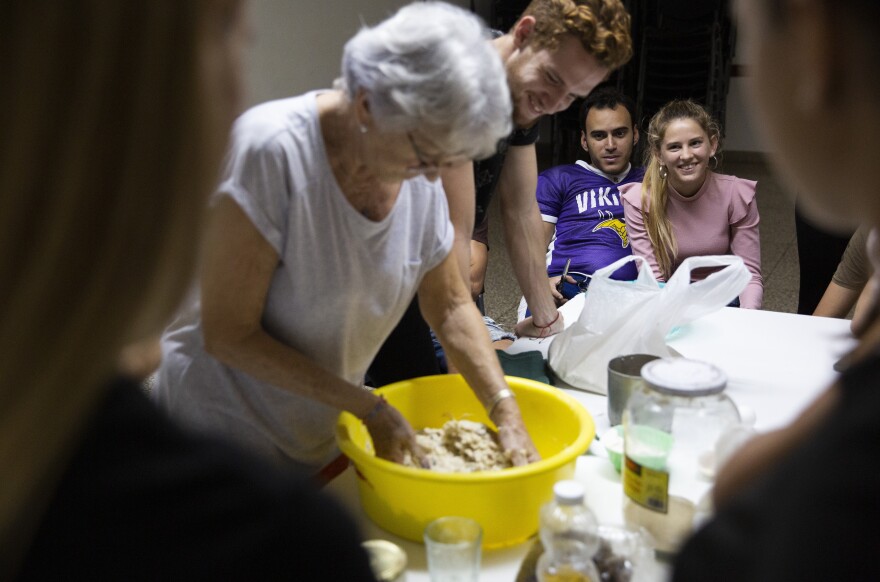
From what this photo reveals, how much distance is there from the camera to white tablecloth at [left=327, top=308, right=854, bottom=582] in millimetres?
1329

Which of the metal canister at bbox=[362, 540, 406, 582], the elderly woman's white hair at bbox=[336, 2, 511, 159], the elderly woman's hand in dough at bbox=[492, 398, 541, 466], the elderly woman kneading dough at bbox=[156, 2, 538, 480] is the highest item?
the elderly woman's white hair at bbox=[336, 2, 511, 159]

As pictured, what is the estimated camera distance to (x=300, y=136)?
4.72 feet

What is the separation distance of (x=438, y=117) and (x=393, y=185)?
25cm

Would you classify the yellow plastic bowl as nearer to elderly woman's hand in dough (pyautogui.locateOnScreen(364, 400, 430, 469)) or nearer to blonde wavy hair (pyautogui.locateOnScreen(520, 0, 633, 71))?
elderly woman's hand in dough (pyautogui.locateOnScreen(364, 400, 430, 469))

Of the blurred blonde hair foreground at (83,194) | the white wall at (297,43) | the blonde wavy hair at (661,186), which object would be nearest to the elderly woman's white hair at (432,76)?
the blurred blonde hair foreground at (83,194)

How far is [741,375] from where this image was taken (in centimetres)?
199

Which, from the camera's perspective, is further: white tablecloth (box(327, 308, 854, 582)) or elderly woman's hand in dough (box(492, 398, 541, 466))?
elderly woman's hand in dough (box(492, 398, 541, 466))

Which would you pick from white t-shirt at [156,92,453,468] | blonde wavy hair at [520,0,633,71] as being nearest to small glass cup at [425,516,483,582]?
white t-shirt at [156,92,453,468]

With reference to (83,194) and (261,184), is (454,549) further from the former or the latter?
(83,194)

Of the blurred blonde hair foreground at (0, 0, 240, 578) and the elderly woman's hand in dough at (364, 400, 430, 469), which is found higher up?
the blurred blonde hair foreground at (0, 0, 240, 578)

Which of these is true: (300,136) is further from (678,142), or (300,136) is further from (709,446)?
(678,142)

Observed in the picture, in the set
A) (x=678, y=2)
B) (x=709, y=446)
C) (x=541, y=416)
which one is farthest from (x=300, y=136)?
(x=678, y=2)

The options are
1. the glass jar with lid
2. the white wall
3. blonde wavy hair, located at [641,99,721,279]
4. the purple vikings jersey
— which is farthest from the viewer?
the white wall

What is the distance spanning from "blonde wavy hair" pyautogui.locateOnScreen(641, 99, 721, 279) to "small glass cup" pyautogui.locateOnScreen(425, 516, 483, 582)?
2175mm
